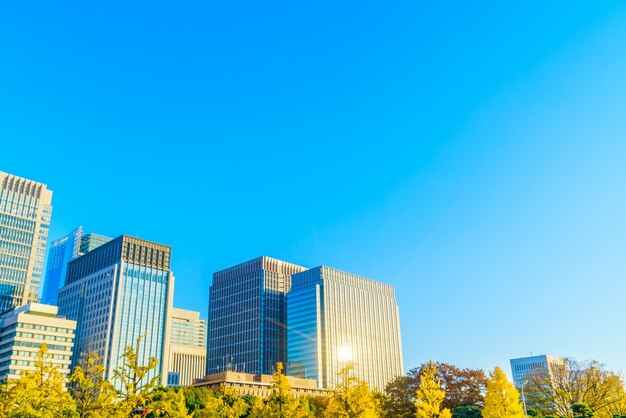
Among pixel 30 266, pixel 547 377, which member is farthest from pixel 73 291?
pixel 547 377

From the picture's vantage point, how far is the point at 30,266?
193 meters

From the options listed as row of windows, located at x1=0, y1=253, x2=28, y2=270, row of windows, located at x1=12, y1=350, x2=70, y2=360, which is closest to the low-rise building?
row of windows, located at x1=12, y1=350, x2=70, y2=360

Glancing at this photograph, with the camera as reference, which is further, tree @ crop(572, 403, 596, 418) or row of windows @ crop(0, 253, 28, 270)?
row of windows @ crop(0, 253, 28, 270)

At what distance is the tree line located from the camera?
28297mm

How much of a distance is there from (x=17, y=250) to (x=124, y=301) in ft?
164

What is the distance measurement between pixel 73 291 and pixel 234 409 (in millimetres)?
170185

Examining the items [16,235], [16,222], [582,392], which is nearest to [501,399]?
[582,392]

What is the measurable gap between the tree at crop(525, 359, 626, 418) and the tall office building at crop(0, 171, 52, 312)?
17121 cm

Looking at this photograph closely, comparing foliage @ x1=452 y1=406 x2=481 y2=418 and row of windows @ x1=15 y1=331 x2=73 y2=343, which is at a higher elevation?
row of windows @ x1=15 y1=331 x2=73 y2=343

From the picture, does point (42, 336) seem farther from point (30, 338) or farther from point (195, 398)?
point (195, 398)

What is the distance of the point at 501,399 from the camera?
166ft

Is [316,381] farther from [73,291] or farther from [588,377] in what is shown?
[588,377]

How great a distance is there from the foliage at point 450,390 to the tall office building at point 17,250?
151 meters

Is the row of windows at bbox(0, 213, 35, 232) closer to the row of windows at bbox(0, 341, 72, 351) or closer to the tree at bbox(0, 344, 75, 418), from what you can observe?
the row of windows at bbox(0, 341, 72, 351)
